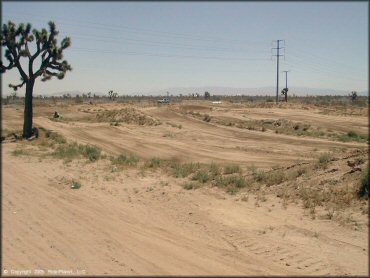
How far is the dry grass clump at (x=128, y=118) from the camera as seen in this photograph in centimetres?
4059

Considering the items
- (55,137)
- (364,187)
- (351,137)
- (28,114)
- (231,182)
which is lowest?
(231,182)

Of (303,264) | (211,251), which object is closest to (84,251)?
(211,251)

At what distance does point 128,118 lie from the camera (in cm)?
4294

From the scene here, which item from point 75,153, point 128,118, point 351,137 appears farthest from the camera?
point 128,118

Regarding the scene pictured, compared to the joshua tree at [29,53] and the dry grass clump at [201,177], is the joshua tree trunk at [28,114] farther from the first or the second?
the dry grass clump at [201,177]

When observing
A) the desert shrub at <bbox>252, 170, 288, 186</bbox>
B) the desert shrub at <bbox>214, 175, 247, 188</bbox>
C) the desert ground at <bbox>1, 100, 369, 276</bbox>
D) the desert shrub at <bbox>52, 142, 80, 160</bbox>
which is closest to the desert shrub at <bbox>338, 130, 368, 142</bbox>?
the desert ground at <bbox>1, 100, 369, 276</bbox>

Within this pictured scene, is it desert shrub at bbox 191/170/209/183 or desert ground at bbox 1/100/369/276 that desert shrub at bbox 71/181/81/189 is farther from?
desert shrub at bbox 191/170/209/183

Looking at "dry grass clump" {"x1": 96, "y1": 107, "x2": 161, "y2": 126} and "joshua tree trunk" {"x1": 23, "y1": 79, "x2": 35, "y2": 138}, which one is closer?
"joshua tree trunk" {"x1": 23, "y1": 79, "x2": 35, "y2": 138}

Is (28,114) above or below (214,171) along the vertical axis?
→ above

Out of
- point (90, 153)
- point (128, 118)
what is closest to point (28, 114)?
point (90, 153)

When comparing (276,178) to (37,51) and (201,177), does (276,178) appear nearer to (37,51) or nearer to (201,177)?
(201,177)

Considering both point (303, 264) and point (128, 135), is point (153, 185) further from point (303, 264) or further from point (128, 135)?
point (128, 135)

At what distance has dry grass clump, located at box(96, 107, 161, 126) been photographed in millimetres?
40594

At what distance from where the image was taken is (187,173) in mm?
17062
